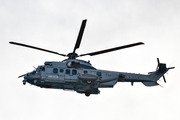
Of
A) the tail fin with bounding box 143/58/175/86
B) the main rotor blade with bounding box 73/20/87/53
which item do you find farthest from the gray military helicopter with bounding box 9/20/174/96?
the tail fin with bounding box 143/58/175/86

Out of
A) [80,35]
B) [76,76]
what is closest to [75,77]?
[76,76]

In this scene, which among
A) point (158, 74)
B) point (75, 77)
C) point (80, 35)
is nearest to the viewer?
point (80, 35)

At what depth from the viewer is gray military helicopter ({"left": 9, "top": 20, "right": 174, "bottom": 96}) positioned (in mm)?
31219

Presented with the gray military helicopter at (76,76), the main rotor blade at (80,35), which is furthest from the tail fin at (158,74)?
the main rotor blade at (80,35)

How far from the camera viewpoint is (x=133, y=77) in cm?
3538

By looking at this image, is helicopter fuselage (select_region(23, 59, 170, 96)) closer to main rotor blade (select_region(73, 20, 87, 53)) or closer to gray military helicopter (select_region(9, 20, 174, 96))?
gray military helicopter (select_region(9, 20, 174, 96))

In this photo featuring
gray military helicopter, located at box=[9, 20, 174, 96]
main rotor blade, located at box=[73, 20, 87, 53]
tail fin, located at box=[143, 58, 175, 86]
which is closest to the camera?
main rotor blade, located at box=[73, 20, 87, 53]

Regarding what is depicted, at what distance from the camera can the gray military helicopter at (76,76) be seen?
3122 centimetres

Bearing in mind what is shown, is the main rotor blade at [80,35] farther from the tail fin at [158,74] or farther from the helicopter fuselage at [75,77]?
the tail fin at [158,74]

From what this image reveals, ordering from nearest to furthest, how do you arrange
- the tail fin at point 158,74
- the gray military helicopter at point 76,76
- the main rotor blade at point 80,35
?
the main rotor blade at point 80,35, the gray military helicopter at point 76,76, the tail fin at point 158,74

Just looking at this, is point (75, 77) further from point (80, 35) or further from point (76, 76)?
point (80, 35)

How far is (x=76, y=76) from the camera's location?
106 ft

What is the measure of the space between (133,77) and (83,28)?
10.7 m

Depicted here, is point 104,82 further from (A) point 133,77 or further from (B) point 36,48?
(B) point 36,48
